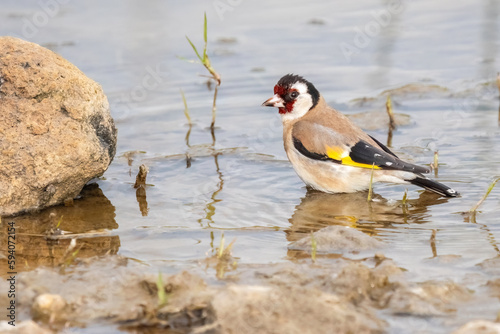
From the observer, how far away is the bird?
20.7 ft

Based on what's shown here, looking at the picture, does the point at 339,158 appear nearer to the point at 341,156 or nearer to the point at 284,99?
the point at 341,156

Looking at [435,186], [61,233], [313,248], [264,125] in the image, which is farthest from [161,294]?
[264,125]

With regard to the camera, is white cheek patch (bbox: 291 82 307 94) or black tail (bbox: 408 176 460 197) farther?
white cheek patch (bbox: 291 82 307 94)

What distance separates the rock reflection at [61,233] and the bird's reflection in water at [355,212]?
1333mm

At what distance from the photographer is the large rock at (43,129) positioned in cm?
546

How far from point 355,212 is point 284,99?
1571mm

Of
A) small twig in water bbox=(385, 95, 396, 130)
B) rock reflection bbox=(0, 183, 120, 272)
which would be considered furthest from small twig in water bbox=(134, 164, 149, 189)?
small twig in water bbox=(385, 95, 396, 130)

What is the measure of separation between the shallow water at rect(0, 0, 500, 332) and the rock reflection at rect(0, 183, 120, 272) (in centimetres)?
2

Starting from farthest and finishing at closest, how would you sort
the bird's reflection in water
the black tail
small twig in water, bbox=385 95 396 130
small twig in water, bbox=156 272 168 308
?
small twig in water, bbox=385 95 396 130, the black tail, the bird's reflection in water, small twig in water, bbox=156 272 168 308

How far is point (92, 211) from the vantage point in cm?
585

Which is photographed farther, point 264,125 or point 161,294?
point 264,125

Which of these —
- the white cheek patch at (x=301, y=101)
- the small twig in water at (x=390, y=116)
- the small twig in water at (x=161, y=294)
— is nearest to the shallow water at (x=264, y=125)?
the small twig in water at (x=390, y=116)

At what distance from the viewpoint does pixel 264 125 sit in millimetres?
8070

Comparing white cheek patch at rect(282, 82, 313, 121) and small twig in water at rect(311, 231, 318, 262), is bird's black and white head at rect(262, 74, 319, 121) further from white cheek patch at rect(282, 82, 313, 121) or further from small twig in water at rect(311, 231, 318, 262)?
small twig in water at rect(311, 231, 318, 262)
